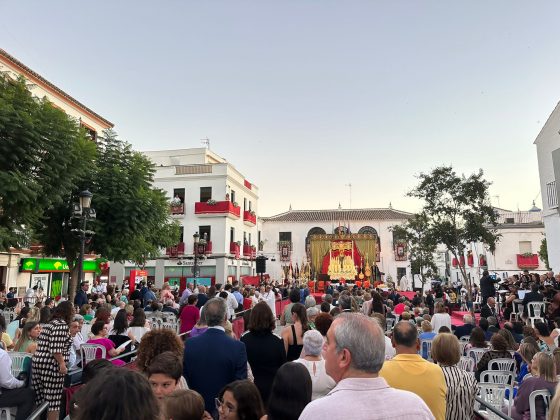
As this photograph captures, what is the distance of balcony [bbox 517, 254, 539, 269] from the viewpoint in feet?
116

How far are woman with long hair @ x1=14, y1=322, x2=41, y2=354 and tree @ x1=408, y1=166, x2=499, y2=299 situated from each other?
16317mm

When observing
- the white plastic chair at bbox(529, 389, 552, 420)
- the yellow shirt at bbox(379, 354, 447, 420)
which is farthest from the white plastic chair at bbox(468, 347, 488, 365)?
the yellow shirt at bbox(379, 354, 447, 420)

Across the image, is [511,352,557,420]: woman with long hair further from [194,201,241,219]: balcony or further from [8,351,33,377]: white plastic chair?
[194,201,241,219]: balcony

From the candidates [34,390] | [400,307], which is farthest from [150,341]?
[400,307]

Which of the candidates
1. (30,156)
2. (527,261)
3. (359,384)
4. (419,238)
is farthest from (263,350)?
(527,261)

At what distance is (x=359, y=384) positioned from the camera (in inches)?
68.5

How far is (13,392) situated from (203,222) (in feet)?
88.0

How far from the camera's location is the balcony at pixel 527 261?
35.3m

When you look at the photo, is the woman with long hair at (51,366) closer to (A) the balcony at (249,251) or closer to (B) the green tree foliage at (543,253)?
(A) the balcony at (249,251)

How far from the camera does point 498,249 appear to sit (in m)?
36.6

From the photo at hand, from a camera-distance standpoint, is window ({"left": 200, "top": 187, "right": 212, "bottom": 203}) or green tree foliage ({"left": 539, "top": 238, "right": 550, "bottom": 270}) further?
green tree foliage ({"left": 539, "top": 238, "right": 550, "bottom": 270})

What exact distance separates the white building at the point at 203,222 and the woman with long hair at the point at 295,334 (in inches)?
998

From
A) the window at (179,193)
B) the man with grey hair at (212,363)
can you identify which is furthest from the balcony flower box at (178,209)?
the man with grey hair at (212,363)

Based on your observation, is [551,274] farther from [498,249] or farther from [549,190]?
[498,249]
